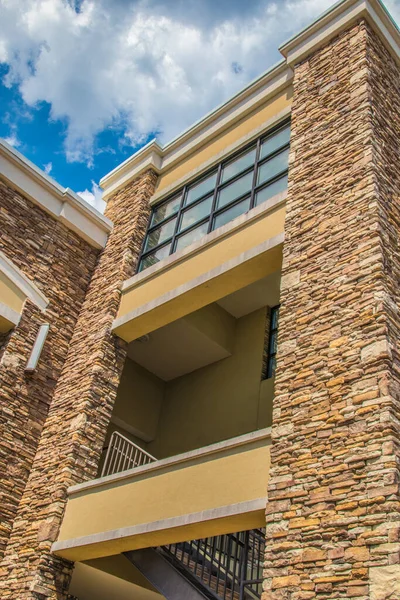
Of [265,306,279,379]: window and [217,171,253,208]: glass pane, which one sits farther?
[265,306,279,379]: window

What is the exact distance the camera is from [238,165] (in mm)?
13914

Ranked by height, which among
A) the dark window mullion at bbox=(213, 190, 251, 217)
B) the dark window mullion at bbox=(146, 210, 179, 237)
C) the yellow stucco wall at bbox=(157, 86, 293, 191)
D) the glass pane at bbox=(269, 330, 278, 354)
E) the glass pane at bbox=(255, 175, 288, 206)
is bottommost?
the glass pane at bbox=(269, 330, 278, 354)

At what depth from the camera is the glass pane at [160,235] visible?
14625 mm

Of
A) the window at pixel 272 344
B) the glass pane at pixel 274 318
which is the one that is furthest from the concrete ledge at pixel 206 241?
the glass pane at pixel 274 318

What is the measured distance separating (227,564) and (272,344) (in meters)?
6.94

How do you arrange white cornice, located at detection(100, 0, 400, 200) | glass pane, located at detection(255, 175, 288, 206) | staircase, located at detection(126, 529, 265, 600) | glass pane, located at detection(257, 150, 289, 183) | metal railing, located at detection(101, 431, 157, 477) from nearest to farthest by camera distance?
staircase, located at detection(126, 529, 265, 600)
metal railing, located at detection(101, 431, 157, 477)
glass pane, located at detection(255, 175, 288, 206)
white cornice, located at detection(100, 0, 400, 200)
glass pane, located at detection(257, 150, 289, 183)

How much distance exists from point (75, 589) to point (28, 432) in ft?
11.2

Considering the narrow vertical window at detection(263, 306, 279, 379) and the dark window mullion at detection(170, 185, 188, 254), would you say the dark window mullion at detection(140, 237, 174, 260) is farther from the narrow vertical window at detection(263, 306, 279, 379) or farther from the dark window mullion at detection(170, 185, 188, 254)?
the narrow vertical window at detection(263, 306, 279, 379)

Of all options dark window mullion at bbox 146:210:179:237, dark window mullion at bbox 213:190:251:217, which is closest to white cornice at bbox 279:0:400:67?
dark window mullion at bbox 213:190:251:217

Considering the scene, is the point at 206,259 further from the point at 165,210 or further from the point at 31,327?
the point at 31,327

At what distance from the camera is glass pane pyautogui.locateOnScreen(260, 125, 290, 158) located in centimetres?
1301

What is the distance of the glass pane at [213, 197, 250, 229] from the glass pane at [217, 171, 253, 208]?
311 mm

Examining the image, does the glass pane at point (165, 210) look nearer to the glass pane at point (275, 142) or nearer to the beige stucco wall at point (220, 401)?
the glass pane at point (275, 142)

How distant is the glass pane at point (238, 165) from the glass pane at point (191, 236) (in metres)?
1.43
